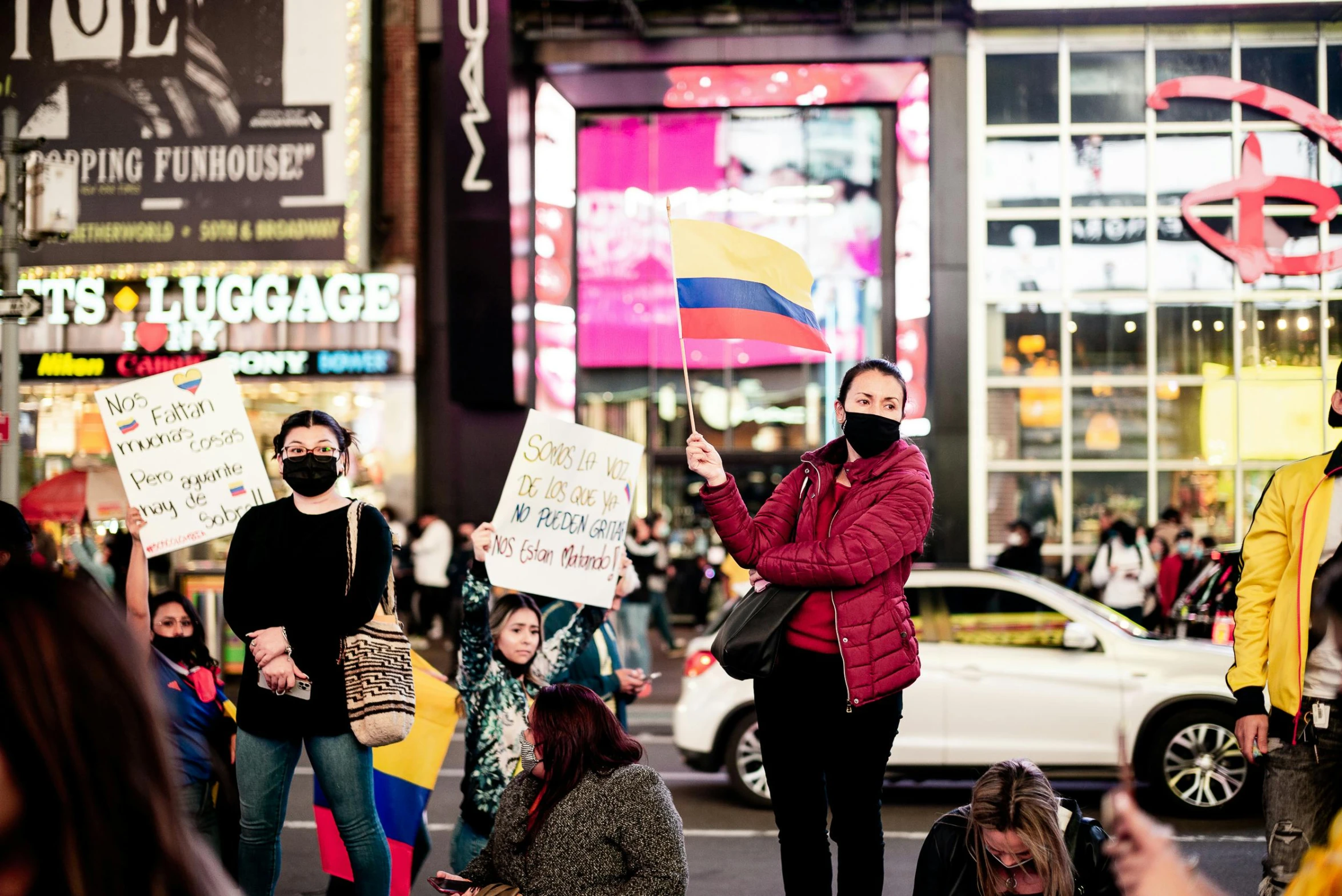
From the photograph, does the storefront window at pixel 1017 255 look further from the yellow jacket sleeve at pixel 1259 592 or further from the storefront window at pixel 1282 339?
the yellow jacket sleeve at pixel 1259 592

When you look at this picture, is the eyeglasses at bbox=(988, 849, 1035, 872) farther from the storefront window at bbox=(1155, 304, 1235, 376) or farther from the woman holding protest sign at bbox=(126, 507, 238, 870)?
the storefront window at bbox=(1155, 304, 1235, 376)

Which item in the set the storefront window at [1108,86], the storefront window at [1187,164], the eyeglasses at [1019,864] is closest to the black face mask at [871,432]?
the eyeglasses at [1019,864]

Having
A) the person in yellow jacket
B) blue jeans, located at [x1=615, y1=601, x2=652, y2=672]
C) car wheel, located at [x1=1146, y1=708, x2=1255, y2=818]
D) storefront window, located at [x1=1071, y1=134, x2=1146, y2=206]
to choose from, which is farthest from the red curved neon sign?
the person in yellow jacket

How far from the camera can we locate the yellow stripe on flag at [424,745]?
574cm

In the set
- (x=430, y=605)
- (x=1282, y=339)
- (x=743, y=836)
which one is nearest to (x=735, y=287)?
(x=743, y=836)

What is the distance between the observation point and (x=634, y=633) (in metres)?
14.4

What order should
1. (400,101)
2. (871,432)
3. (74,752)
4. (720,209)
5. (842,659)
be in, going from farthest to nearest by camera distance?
(720,209)
(400,101)
(871,432)
(842,659)
(74,752)

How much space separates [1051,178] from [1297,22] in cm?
400

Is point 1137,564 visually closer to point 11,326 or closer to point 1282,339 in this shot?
point 1282,339

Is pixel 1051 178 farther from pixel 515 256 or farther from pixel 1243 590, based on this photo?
pixel 1243 590

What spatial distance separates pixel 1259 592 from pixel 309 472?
3129 millimetres

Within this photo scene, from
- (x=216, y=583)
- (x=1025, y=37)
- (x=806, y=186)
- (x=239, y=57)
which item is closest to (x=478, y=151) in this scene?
(x=239, y=57)

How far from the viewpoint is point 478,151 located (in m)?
18.4

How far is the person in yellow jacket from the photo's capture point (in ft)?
12.9
